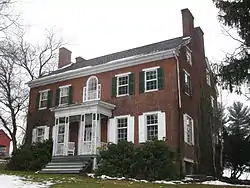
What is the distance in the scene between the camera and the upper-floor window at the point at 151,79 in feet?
66.0

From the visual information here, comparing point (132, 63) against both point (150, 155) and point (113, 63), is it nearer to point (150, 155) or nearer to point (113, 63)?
point (113, 63)

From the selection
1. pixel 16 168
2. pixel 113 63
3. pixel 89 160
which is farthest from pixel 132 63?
pixel 16 168

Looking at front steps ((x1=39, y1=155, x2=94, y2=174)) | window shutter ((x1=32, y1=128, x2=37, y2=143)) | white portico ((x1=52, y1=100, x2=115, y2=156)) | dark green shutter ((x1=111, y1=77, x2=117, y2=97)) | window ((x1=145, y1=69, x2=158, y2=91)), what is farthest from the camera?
window shutter ((x1=32, y1=128, x2=37, y2=143))

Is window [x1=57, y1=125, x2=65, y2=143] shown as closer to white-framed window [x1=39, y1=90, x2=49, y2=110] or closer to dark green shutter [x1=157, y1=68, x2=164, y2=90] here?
white-framed window [x1=39, y1=90, x2=49, y2=110]

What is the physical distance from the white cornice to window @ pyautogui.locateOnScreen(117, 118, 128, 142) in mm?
3628

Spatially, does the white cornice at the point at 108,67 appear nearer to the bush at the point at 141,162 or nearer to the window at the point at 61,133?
the window at the point at 61,133

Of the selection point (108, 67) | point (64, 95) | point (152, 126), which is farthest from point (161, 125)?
point (64, 95)

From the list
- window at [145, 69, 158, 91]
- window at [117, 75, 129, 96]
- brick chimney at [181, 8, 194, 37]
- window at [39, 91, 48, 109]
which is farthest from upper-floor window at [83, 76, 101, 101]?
brick chimney at [181, 8, 194, 37]

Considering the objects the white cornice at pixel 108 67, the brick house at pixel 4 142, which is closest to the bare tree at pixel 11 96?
the white cornice at pixel 108 67

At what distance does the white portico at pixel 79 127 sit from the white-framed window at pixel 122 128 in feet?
2.64

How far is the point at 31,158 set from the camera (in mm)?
21359

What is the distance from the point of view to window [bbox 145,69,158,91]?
20.4 m

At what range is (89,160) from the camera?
18906mm

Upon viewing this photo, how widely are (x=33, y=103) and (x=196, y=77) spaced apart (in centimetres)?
1274
